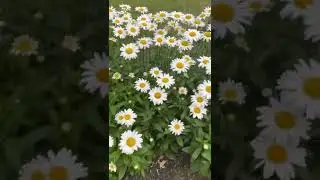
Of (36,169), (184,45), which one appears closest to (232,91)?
(36,169)

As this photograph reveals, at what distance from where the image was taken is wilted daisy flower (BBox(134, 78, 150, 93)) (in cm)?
169

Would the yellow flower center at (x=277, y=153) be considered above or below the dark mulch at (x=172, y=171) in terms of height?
above

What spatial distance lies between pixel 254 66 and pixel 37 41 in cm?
57

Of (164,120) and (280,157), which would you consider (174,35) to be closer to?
(164,120)

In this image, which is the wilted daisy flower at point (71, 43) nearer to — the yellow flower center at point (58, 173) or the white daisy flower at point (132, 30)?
the yellow flower center at point (58, 173)

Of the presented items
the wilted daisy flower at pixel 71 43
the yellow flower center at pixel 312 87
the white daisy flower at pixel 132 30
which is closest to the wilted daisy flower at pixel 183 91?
the white daisy flower at pixel 132 30

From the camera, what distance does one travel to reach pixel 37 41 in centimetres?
122

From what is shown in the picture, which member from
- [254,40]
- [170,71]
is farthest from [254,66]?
[170,71]

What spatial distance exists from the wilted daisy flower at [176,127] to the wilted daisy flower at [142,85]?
161 mm

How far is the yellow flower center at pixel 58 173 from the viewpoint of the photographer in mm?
1107

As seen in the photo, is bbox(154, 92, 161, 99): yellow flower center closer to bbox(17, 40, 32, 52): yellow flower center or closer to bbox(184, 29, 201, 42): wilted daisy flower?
bbox(184, 29, 201, 42): wilted daisy flower

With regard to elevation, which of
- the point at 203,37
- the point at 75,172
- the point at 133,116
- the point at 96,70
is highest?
the point at 203,37

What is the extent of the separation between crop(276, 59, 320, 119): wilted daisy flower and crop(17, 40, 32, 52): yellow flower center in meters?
0.63

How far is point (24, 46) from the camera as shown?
122 centimetres
